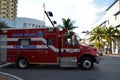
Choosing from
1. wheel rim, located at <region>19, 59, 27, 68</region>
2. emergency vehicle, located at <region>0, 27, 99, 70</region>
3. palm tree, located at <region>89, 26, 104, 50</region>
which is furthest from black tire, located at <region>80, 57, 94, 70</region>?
palm tree, located at <region>89, 26, 104, 50</region>

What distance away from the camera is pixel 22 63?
20766 mm

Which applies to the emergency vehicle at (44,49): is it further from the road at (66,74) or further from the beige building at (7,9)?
the beige building at (7,9)

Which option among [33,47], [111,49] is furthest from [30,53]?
[111,49]

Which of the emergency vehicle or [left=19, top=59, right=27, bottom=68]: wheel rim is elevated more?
the emergency vehicle

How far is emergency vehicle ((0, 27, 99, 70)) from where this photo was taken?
64.8 ft

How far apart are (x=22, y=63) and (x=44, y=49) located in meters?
1.98

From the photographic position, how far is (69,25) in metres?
66.7

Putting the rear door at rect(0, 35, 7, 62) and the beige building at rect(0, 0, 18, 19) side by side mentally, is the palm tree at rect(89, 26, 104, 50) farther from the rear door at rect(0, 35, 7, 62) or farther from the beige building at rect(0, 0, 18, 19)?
the beige building at rect(0, 0, 18, 19)

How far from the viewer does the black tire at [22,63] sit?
20.6 metres

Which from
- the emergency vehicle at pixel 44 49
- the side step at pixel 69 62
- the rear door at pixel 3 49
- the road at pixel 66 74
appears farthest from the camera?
the rear door at pixel 3 49

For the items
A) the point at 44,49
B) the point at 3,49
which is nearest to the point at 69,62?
the point at 44,49

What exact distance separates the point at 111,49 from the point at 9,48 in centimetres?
4396

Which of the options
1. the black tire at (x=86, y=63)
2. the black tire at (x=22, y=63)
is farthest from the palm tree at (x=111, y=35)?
the black tire at (x=22, y=63)

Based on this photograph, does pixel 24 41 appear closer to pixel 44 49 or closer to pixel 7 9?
pixel 44 49
